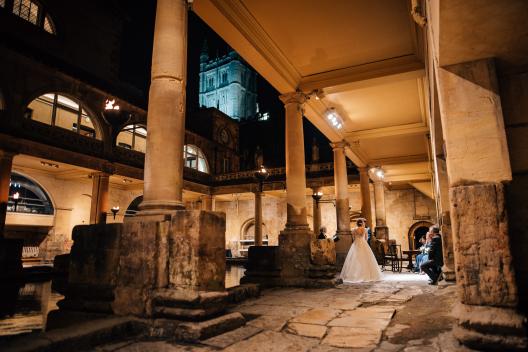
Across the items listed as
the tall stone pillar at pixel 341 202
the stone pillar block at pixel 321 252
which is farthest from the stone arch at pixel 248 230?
the stone pillar block at pixel 321 252

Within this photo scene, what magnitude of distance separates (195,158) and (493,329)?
77.6 feet

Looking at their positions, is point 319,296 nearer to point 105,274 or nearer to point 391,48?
point 105,274

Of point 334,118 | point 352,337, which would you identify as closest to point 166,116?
point 352,337

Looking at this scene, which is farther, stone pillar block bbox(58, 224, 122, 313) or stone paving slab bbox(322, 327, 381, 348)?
stone pillar block bbox(58, 224, 122, 313)

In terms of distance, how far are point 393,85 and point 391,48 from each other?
1779 millimetres

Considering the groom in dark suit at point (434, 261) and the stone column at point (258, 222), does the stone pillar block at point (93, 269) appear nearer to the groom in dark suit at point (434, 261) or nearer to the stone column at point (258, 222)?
the groom in dark suit at point (434, 261)

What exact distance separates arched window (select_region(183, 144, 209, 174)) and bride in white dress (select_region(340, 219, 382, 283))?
17346mm

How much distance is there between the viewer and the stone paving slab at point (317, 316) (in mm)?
3945

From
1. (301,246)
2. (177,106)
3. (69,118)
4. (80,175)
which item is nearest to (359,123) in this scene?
(301,246)

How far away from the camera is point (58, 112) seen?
1939cm

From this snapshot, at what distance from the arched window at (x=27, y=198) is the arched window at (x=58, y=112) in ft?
10.9

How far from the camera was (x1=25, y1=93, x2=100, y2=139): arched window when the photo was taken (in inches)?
677

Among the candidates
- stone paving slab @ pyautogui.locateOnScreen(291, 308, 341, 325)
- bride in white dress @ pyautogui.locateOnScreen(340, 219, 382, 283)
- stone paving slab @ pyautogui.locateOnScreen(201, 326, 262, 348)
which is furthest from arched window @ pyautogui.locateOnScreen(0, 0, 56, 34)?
stone paving slab @ pyautogui.locateOnScreen(291, 308, 341, 325)

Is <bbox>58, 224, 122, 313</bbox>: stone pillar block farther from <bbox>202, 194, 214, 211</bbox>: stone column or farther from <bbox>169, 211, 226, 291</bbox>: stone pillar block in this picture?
<bbox>202, 194, 214, 211</bbox>: stone column
